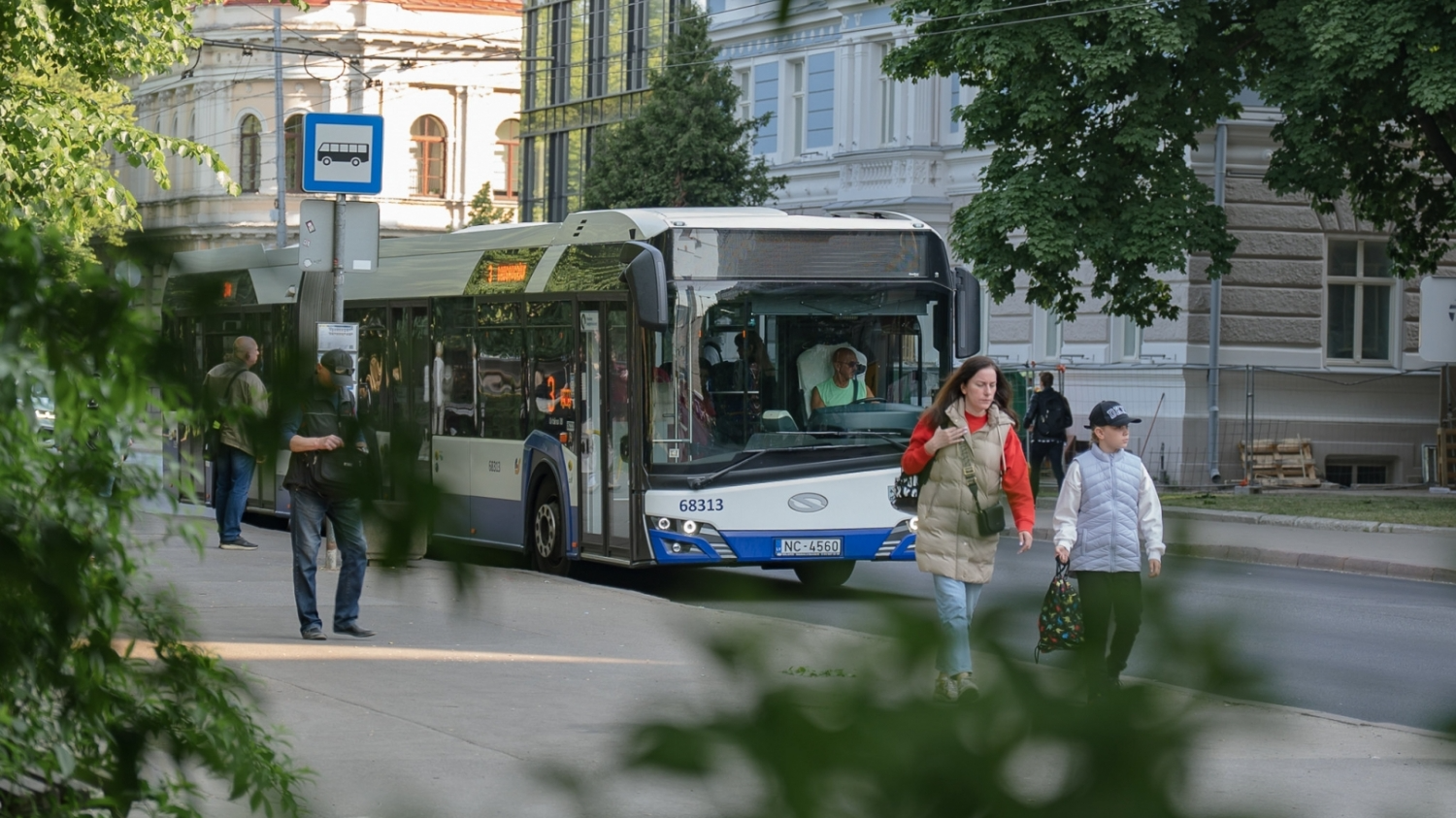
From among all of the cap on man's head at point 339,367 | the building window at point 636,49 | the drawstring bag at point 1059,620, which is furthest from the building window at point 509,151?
the drawstring bag at point 1059,620

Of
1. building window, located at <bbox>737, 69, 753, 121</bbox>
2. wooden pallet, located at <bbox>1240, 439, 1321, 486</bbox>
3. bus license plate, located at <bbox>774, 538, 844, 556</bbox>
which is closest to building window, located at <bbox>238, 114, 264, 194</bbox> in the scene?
bus license plate, located at <bbox>774, 538, 844, 556</bbox>

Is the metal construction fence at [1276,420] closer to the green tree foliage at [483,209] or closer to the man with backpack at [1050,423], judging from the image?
the man with backpack at [1050,423]

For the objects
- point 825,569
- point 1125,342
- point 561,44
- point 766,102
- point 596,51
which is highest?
point 561,44

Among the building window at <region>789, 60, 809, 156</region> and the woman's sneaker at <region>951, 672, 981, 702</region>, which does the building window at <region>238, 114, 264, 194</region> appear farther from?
the building window at <region>789, 60, 809, 156</region>

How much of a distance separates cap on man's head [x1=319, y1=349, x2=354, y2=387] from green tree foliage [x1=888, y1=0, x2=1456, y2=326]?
2153cm

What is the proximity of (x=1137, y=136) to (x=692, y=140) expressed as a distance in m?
13.8

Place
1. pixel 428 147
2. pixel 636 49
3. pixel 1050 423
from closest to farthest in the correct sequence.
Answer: pixel 1050 423 < pixel 636 49 < pixel 428 147

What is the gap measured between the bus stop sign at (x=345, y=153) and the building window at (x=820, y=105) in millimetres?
23691

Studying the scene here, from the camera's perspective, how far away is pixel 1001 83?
24359mm

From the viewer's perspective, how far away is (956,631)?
3.37ft

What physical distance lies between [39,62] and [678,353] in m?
4.57

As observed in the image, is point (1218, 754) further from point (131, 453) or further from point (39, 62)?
point (39, 62)

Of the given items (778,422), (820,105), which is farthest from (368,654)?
(820,105)

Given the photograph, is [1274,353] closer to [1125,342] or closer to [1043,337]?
[1125,342]
